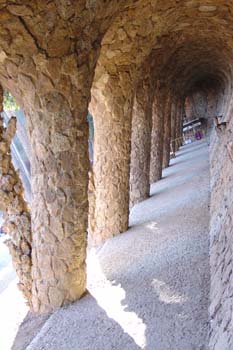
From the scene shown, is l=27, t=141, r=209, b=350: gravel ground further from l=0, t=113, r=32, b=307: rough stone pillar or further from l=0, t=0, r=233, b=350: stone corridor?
l=0, t=113, r=32, b=307: rough stone pillar

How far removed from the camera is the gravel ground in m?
3.04

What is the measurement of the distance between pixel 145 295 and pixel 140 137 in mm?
4388

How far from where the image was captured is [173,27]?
647 centimetres

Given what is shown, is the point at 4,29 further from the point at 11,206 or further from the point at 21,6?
the point at 11,206

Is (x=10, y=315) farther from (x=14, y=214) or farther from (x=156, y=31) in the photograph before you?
(x=156, y=31)

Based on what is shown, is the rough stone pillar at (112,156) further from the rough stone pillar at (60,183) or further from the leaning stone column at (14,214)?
the leaning stone column at (14,214)

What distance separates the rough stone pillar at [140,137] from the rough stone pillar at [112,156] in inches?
70.4

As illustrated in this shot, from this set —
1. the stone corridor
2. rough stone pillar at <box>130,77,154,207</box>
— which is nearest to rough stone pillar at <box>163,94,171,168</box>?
rough stone pillar at <box>130,77,154,207</box>

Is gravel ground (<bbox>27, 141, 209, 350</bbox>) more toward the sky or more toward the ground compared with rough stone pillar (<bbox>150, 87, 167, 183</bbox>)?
more toward the ground

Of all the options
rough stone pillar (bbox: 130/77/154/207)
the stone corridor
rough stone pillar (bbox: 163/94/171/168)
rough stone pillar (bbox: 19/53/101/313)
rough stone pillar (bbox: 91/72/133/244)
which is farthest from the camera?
rough stone pillar (bbox: 163/94/171/168)

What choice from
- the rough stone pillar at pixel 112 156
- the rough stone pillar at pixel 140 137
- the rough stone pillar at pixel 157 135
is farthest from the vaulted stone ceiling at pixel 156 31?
the rough stone pillar at pixel 157 135

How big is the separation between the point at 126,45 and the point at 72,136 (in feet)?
7.84

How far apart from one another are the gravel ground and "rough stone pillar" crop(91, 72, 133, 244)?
32cm

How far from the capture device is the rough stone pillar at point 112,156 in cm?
557
